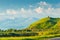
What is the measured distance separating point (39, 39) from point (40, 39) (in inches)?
23.6

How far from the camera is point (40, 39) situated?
68000 millimetres

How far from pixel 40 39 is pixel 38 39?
783 mm

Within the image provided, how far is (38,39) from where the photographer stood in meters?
68.4

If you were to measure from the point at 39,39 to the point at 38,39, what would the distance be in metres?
0.38

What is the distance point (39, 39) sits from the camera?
68.5 metres
